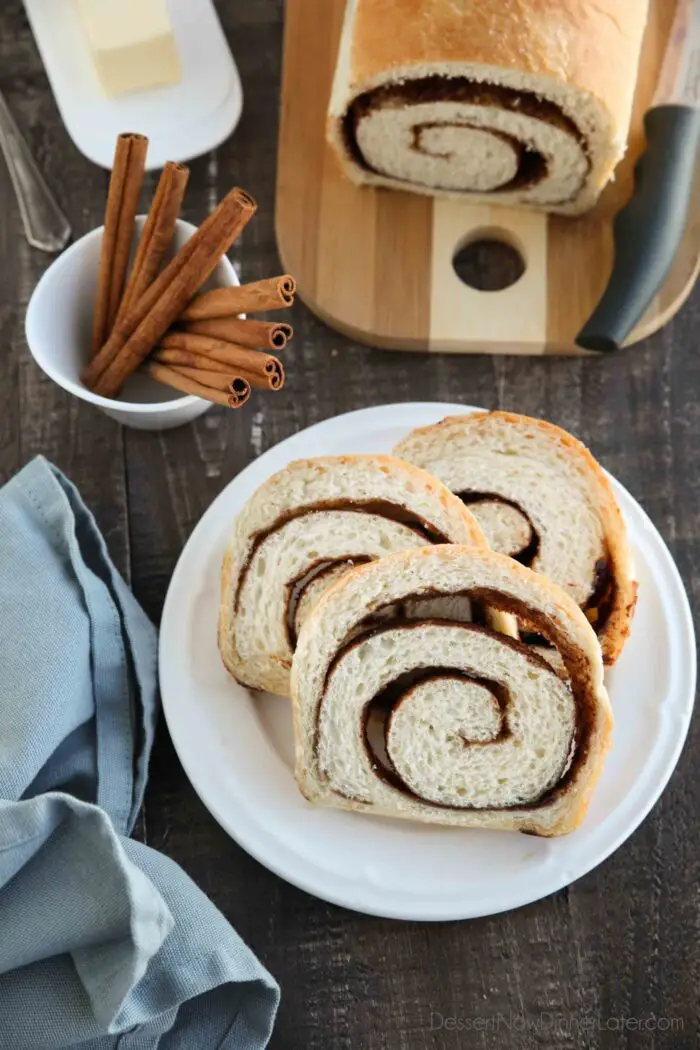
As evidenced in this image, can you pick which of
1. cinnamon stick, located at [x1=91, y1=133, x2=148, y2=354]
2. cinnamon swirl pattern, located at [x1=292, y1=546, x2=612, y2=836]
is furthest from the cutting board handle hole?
cinnamon swirl pattern, located at [x1=292, y1=546, x2=612, y2=836]

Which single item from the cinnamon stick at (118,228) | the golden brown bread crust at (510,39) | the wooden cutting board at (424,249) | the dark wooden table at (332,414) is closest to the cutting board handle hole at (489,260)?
the wooden cutting board at (424,249)

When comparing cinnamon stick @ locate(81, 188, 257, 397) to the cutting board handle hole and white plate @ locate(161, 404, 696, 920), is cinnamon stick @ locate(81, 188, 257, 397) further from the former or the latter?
the cutting board handle hole

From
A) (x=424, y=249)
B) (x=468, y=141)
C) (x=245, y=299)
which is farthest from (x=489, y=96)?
(x=245, y=299)

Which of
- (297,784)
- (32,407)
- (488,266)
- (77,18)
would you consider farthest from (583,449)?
(77,18)

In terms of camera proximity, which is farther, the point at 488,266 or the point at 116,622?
the point at 488,266

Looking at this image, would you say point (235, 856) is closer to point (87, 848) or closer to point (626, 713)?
point (87, 848)

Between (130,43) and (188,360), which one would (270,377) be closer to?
(188,360)
